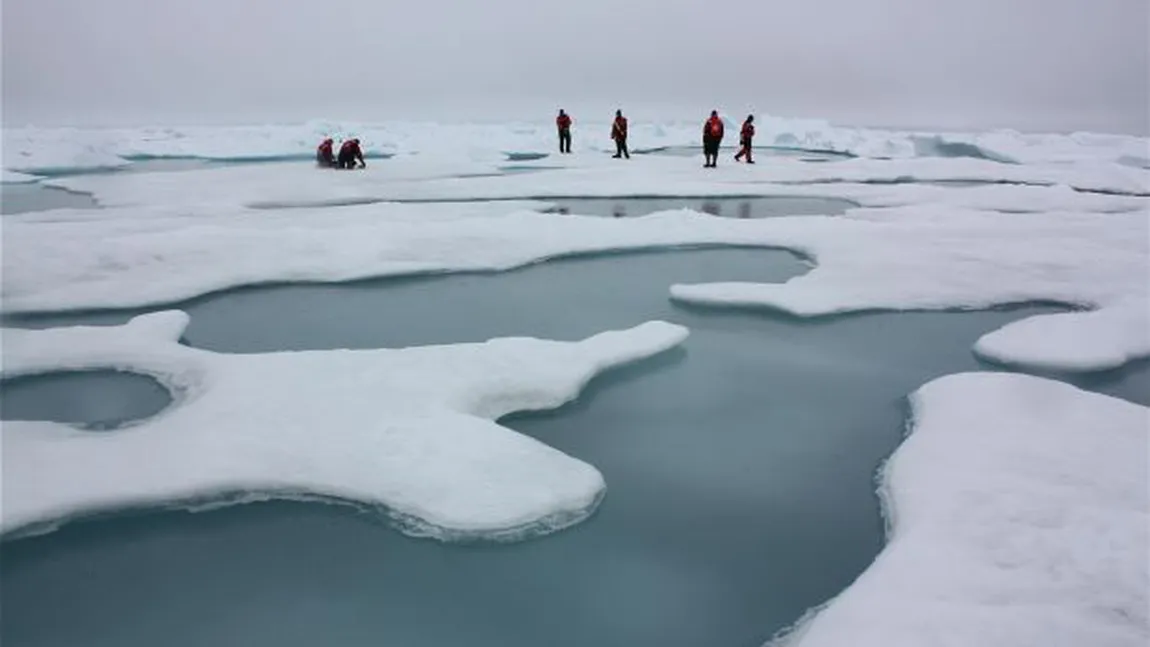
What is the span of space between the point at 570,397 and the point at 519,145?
26.9 meters

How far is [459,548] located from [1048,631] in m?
1.88

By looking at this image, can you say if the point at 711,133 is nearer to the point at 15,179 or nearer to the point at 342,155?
the point at 342,155

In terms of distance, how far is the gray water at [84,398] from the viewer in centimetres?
399

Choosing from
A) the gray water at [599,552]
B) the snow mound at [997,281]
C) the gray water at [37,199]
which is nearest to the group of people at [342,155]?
the gray water at [37,199]

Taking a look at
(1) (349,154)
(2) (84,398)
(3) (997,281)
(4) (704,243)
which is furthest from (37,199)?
(3) (997,281)

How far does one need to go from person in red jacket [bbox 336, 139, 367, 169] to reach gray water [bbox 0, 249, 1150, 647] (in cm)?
1434

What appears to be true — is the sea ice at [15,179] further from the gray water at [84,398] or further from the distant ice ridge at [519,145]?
the gray water at [84,398]

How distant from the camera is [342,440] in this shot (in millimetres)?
3439

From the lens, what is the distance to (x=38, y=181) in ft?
63.0

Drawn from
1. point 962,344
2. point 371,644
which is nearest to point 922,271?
point 962,344

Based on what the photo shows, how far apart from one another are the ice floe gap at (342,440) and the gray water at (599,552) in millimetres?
106

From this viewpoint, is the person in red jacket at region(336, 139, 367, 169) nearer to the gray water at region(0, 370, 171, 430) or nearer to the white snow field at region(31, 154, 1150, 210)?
the white snow field at region(31, 154, 1150, 210)

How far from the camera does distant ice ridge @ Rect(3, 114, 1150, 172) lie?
79.0 feet

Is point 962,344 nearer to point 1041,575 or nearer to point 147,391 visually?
point 1041,575
